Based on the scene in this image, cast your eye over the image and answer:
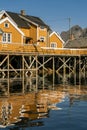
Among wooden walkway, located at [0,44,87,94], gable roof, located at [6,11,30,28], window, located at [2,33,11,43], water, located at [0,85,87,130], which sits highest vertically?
gable roof, located at [6,11,30,28]

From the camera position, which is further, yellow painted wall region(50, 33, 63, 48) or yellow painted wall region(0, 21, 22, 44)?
yellow painted wall region(50, 33, 63, 48)

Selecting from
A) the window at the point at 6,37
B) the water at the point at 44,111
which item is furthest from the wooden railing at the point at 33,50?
the water at the point at 44,111

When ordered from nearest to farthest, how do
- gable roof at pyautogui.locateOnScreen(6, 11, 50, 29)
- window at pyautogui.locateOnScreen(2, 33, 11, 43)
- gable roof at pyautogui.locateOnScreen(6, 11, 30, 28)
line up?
window at pyautogui.locateOnScreen(2, 33, 11, 43), gable roof at pyautogui.locateOnScreen(6, 11, 30, 28), gable roof at pyautogui.locateOnScreen(6, 11, 50, 29)

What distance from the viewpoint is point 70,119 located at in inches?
1027

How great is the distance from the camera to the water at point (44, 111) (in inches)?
953

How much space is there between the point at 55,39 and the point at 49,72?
962 centimetres

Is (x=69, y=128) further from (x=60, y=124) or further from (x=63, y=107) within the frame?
(x=63, y=107)

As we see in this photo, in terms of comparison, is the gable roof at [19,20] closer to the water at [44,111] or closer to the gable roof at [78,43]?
the gable roof at [78,43]

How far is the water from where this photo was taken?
24.2 meters

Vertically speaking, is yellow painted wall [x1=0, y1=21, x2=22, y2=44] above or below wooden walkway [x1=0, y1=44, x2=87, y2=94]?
above

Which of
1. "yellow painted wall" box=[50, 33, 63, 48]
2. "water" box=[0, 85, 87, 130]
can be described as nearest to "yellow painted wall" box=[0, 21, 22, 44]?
"yellow painted wall" box=[50, 33, 63, 48]

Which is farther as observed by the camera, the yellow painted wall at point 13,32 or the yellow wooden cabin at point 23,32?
the yellow painted wall at point 13,32

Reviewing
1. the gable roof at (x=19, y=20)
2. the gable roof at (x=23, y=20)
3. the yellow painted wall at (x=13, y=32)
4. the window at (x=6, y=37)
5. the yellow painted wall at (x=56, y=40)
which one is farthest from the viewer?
→ the yellow painted wall at (x=56, y=40)

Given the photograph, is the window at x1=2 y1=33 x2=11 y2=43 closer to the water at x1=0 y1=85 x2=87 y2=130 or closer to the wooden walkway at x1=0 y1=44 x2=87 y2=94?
the wooden walkway at x1=0 y1=44 x2=87 y2=94
